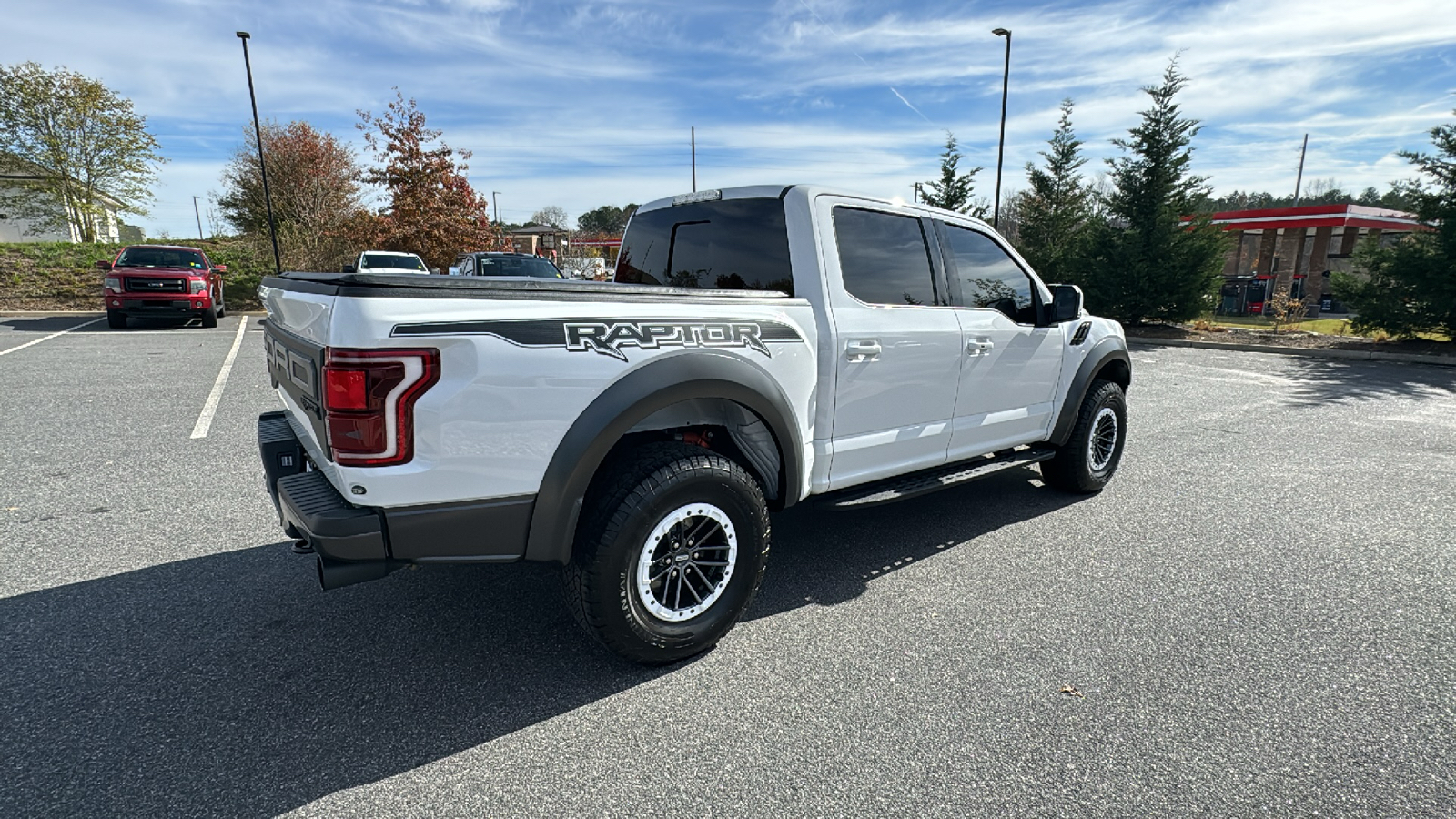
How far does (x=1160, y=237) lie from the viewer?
1578 cm

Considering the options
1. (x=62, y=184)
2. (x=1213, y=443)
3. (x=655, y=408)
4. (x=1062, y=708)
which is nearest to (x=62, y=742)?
(x=655, y=408)

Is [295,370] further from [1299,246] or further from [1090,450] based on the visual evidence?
[1299,246]

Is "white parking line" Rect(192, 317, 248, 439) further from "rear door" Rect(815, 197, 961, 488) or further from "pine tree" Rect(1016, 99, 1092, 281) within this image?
"pine tree" Rect(1016, 99, 1092, 281)

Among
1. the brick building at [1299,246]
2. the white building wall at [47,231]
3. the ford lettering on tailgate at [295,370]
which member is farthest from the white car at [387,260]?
the brick building at [1299,246]

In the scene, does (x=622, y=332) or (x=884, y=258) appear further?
(x=884, y=258)

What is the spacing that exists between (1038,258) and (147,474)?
19436mm

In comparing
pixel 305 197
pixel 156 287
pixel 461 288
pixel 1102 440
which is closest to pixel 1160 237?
pixel 1102 440

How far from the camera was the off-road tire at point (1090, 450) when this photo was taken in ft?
16.0

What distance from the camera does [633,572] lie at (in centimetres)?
271

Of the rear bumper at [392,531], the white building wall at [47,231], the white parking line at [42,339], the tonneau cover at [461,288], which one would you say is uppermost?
the white building wall at [47,231]

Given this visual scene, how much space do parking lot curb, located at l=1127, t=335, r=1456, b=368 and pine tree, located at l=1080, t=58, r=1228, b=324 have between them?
3.60 feet

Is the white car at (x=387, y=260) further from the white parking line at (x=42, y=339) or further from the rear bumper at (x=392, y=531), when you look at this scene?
the rear bumper at (x=392, y=531)

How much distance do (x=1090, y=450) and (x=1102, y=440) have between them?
286mm

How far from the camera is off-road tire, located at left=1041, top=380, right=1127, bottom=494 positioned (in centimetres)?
Answer: 488
